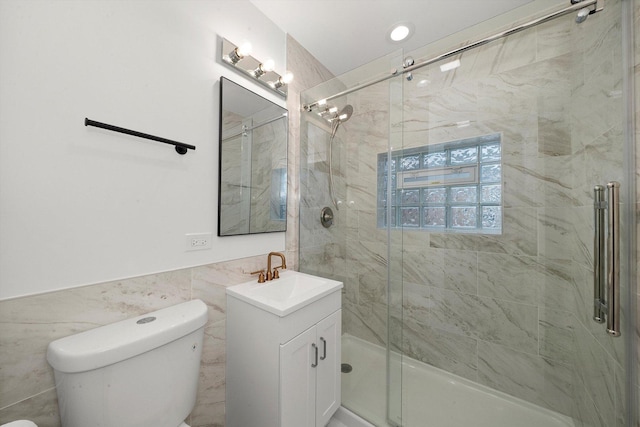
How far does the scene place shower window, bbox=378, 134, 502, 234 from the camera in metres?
1.51

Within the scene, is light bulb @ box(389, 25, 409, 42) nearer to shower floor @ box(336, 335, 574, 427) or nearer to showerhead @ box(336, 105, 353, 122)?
showerhead @ box(336, 105, 353, 122)

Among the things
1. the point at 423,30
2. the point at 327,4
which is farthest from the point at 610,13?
the point at 327,4

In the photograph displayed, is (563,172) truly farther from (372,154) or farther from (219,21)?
(219,21)

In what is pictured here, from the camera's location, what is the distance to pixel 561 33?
4.30ft

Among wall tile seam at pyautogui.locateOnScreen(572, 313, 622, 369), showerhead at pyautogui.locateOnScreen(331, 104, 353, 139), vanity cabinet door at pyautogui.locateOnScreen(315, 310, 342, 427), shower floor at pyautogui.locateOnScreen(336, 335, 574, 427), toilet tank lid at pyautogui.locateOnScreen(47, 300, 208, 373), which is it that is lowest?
shower floor at pyautogui.locateOnScreen(336, 335, 574, 427)

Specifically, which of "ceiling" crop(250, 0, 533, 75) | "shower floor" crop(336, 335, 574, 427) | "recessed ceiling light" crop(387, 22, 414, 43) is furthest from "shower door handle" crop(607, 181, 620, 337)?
"recessed ceiling light" crop(387, 22, 414, 43)

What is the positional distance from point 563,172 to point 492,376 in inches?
53.9

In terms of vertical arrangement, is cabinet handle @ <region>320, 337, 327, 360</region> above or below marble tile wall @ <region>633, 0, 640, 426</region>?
below

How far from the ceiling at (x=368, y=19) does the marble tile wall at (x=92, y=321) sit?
1563mm

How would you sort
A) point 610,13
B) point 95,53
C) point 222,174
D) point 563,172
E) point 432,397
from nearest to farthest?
point 95,53, point 610,13, point 222,174, point 563,172, point 432,397

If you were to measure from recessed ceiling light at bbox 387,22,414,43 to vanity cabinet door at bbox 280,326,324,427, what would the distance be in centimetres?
198

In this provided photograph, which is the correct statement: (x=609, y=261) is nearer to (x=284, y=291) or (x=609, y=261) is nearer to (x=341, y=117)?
(x=284, y=291)

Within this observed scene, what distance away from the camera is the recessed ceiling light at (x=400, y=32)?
1551 millimetres

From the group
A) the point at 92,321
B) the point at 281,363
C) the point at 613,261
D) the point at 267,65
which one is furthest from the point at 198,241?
the point at 613,261
